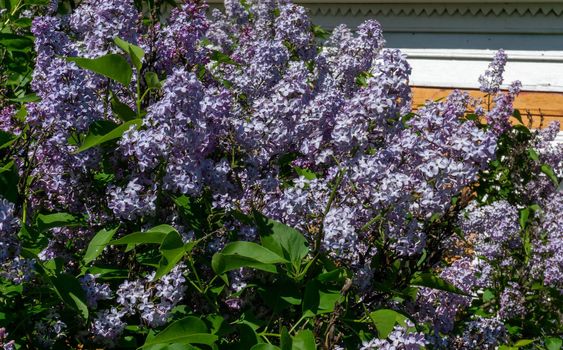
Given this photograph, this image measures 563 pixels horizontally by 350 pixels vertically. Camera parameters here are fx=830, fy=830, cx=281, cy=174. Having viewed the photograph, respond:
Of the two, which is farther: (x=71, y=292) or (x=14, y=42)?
(x=14, y=42)

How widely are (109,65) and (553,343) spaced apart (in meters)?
2.67

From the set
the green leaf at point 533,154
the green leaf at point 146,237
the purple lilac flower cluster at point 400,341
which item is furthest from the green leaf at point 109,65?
the green leaf at point 533,154

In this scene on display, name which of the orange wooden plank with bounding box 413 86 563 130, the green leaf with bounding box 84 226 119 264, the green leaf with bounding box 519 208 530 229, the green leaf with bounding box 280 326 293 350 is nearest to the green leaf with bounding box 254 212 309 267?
the green leaf with bounding box 280 326 293 350

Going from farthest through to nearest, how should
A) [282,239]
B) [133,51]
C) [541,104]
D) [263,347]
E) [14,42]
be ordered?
[541,104] < [14,42] < [133,51] < [282,239] < [263,347]

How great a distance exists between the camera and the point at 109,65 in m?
1.96

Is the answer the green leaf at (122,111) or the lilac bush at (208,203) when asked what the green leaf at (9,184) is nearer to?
the lilac bush at (208,203)

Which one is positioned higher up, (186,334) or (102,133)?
(102,133)

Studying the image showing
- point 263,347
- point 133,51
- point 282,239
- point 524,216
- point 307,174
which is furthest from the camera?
point 524,216

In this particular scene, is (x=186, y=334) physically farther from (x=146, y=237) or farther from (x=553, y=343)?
(x=553, y=343)

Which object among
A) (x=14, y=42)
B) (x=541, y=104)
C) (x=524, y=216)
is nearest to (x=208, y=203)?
(x=14, y=42)

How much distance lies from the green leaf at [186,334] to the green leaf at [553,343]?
8.26 ft

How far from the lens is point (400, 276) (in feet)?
7.14

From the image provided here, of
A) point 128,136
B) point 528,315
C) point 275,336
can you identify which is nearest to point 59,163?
point 128,136

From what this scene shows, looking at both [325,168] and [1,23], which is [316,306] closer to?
[325,168]
